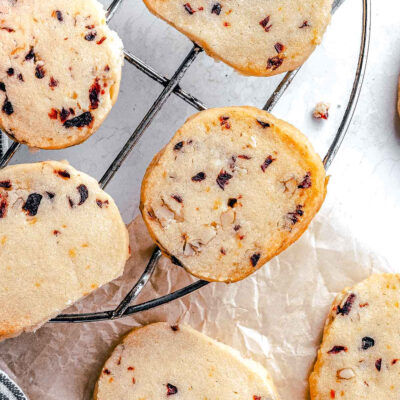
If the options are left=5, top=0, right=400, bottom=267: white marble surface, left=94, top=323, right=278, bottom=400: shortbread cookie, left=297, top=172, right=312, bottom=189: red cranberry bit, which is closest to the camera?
left=297, top=172, right=312, bottom=189: red cranberry bit

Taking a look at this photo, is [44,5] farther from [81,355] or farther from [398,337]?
[398,337]

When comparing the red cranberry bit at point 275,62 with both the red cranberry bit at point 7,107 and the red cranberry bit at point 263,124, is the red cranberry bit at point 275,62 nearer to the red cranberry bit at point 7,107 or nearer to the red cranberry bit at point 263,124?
the red cranberry bit at point 263,124

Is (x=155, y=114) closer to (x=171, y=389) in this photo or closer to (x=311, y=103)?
(x=311, y=103)

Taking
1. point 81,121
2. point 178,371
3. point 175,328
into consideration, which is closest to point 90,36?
point 81,121

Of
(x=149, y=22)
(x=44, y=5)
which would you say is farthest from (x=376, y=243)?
(x=44, y=5)

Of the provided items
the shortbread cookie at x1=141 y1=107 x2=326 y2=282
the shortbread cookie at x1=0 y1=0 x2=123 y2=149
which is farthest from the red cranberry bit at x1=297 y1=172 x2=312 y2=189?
the shortbread cookie at x1=0 y1=0 x2=123 y2=149

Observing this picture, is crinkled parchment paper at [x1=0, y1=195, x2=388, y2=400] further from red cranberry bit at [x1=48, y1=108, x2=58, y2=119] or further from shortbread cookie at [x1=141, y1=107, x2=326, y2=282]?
red cranberry bit at [x1=48, y1=108, x2=58, y2=119]
